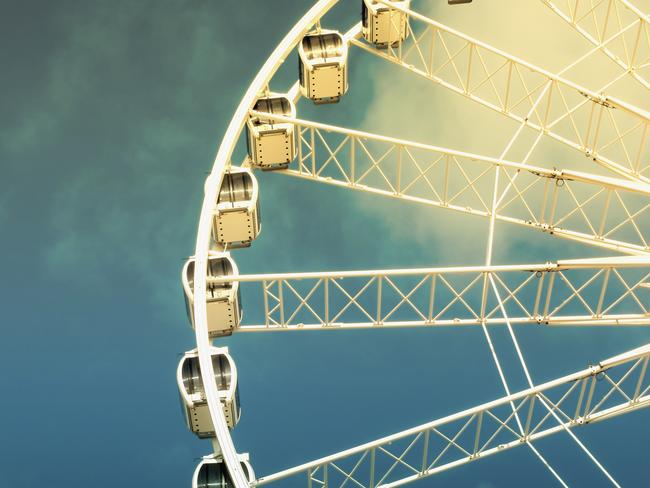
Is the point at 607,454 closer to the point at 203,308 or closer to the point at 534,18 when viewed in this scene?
the point at 534,18

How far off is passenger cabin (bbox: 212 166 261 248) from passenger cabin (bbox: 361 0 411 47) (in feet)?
18.6

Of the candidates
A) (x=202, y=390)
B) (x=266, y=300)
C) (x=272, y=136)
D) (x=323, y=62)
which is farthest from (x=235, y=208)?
(x=323, y=62)

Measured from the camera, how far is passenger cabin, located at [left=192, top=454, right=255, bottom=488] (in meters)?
23.0

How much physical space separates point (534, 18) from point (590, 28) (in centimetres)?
444

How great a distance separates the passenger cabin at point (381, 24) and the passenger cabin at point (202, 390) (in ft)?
31.9

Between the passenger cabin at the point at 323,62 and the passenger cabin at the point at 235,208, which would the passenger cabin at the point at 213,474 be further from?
the passenger cabin at the point at 323,62

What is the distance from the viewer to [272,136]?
27000 mm

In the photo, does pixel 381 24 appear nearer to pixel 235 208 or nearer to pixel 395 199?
pixel 395 199

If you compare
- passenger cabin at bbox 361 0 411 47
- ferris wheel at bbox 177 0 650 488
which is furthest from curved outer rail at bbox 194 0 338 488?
passenger cabin at bbox 361 0 411 47

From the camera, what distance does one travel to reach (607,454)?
163ft

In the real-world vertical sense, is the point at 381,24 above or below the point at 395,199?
above

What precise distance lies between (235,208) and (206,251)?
2122 millimetres

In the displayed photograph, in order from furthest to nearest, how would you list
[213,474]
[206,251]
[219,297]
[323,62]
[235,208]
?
[323,62], [235,208], [219,297], [206,251], [213,474]

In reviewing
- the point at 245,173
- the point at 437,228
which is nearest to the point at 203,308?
the point at 245,173
